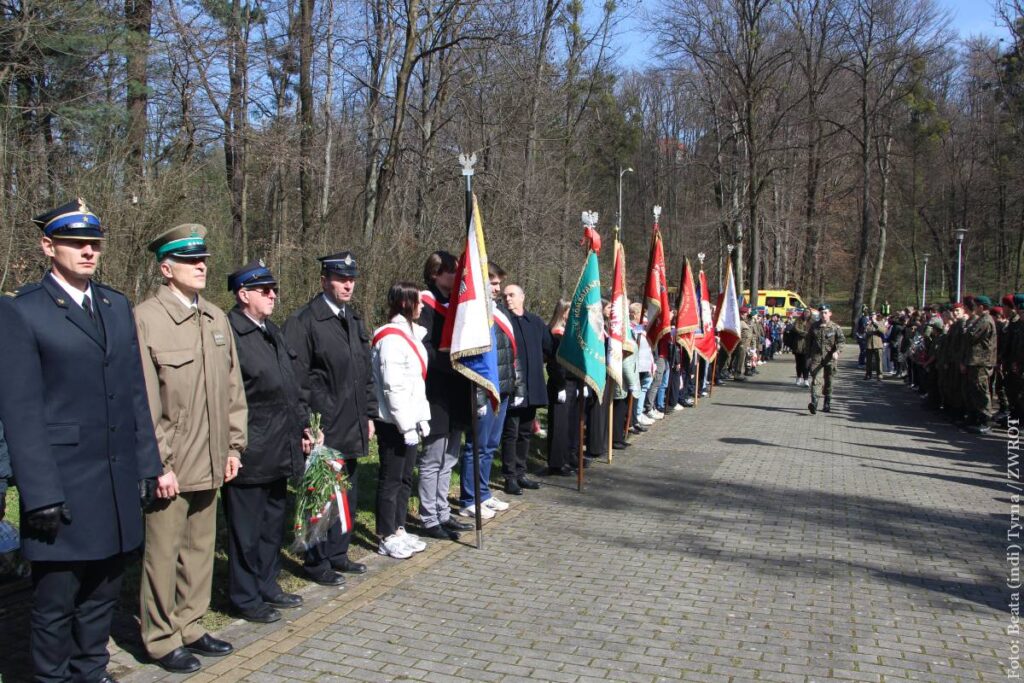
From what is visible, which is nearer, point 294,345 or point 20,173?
point 294,345

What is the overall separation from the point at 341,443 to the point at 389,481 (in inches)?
29.7

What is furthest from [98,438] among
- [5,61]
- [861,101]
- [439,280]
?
[861,101]

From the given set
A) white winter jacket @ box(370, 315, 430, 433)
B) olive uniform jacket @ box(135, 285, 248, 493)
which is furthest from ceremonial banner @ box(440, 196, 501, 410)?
olive uniform jacket @ box(135, 285, 248, 493)

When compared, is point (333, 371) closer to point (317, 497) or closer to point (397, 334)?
point (397, 334)

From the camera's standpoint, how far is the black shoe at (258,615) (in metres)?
5.20

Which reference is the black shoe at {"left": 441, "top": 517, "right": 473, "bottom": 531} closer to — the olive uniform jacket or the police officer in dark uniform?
the olive uniform jacket

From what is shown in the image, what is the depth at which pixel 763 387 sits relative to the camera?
859 inches

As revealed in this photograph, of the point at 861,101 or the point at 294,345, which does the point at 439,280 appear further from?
the point at 861,101

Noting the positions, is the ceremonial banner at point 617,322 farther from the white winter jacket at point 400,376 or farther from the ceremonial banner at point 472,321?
the white winter jacket at point 400,376

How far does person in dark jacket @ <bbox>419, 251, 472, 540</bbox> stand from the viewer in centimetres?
709

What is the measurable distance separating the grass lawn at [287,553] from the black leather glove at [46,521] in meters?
1.64

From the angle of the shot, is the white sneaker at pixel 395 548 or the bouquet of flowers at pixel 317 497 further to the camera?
the white sneaker at pixel 395 548

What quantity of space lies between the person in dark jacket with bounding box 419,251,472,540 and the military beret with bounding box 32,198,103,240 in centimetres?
336

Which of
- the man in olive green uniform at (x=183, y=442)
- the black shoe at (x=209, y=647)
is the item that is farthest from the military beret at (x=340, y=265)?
the black shoe at (x=209, y=647)
